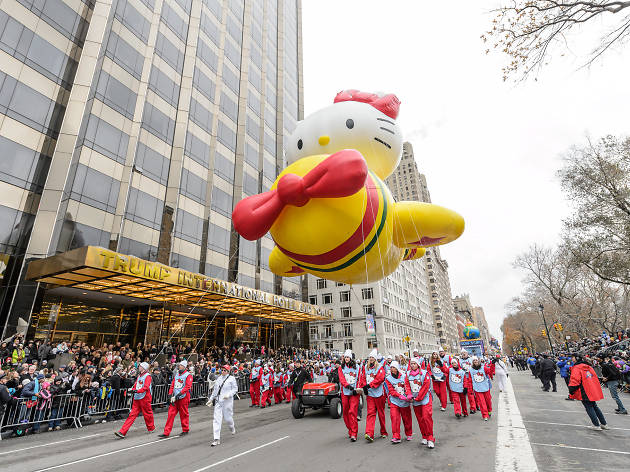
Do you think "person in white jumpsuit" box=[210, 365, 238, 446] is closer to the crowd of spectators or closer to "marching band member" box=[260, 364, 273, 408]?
the crowd of spectators

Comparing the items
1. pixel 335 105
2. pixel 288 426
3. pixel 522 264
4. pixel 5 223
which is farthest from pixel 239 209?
pixel 522 264

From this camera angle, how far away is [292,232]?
13.6 ft

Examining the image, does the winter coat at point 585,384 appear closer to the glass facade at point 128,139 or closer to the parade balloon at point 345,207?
the parade balloon at point 345,207

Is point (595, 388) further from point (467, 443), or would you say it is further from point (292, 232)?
point (292, 232)

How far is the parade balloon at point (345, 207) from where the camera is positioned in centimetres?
382

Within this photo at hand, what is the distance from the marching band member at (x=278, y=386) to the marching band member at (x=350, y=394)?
7.19 metres

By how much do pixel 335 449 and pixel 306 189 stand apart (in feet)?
17.8

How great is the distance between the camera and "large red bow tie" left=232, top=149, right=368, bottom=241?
142 inches

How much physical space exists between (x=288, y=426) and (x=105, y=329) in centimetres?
1563

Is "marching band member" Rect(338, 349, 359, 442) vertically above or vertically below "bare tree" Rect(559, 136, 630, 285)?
below

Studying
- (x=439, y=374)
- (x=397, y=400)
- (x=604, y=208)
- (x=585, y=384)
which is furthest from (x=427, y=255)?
(x=397, y=400)

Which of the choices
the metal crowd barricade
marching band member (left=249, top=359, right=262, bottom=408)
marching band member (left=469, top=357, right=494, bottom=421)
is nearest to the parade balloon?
marching band member (left=469, top=357, right=494, bottom=421)

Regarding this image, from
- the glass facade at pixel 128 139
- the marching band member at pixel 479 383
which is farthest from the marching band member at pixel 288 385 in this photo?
the glass facade at pixel 128 139

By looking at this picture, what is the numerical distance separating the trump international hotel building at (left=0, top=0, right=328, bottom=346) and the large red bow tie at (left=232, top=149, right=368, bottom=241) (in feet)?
37.9
